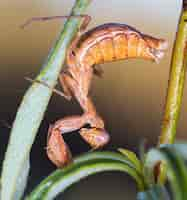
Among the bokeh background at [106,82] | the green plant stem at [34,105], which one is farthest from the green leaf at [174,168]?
the bokeh background at [106,82]

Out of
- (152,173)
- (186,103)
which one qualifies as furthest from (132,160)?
(186,103)

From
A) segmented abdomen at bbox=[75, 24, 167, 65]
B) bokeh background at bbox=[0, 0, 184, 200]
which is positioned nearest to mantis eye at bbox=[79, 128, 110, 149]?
segmented abdomen at bbox=[75, 24, 167, 65]

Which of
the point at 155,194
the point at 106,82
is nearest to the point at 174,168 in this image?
the point at 155,194

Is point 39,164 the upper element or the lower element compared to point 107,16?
lower

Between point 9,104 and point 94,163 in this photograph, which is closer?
point 94,163

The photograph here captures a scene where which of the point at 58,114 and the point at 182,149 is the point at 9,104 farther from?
the point at 182,149

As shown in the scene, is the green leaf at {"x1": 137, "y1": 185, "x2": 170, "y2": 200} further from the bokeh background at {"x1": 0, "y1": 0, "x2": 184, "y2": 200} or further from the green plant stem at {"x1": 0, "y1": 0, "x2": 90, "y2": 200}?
the bokeh background at {"x1": 0, "y1": 0, "x2": 184, "y2": 200}

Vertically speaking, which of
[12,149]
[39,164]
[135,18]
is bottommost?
[39,164]
